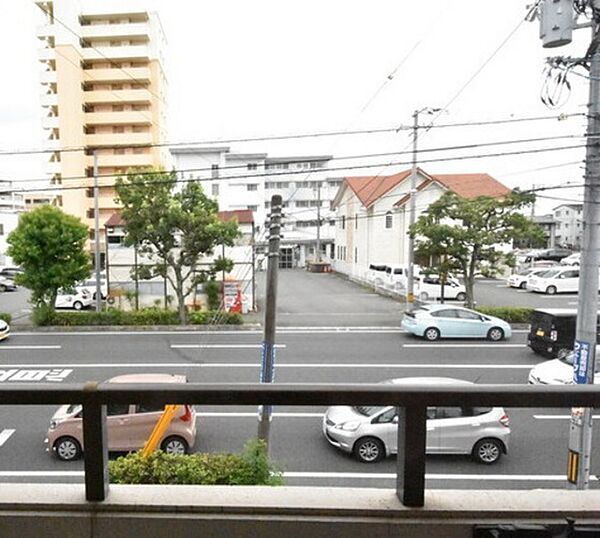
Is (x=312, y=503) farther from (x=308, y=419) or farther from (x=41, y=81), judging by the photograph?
(x=41, y=81)

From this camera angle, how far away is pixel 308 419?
3143mm

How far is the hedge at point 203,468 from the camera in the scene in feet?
7.78

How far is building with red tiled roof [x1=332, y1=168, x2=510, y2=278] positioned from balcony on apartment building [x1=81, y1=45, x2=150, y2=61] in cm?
1900

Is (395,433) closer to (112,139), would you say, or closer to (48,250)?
(48,250)

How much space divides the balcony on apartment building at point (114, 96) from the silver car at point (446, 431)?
3572 cm

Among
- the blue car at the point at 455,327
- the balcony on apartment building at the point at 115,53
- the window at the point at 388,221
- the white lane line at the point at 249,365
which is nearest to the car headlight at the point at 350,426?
the white lane line at the point at 249,365

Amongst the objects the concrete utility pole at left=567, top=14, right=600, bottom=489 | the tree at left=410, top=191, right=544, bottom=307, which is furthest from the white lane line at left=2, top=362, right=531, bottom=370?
the tree at left=410, top=191, right=544, bottom=307

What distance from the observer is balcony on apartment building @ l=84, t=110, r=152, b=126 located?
33031 mm

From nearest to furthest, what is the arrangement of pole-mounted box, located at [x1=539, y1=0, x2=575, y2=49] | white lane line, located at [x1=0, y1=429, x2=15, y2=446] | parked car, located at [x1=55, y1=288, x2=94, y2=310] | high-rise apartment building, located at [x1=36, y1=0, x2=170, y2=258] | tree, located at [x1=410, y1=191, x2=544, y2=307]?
white lane line, located at [x1=0, y1=429, x2=15, y2=446]
pole-mounted box, located at [x1=539, y1=0, x2=575, y2=49]
tree, located at [x1=410, y1=191, x2=544, y2=307]
parked car, located at [x1=55, y1=288, x2=94, y2=310]
high-rise apartment building, located at [x1=36, y1=0, x2=170, y2=258]

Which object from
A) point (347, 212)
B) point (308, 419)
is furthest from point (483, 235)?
point (347, 212)

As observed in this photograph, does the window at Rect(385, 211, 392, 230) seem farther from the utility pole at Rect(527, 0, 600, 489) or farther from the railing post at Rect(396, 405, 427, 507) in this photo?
the railing post at Rect(396, 405, 427, 507)

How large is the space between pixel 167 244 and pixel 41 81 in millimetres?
27052

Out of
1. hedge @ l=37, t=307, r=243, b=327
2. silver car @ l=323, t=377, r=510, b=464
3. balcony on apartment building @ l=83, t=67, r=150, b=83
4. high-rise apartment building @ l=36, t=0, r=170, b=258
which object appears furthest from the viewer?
balcony on apartment building @ l=83, t=67, r=150, b=83

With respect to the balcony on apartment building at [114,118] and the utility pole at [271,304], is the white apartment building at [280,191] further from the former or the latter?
the utility pole at [271,304]
